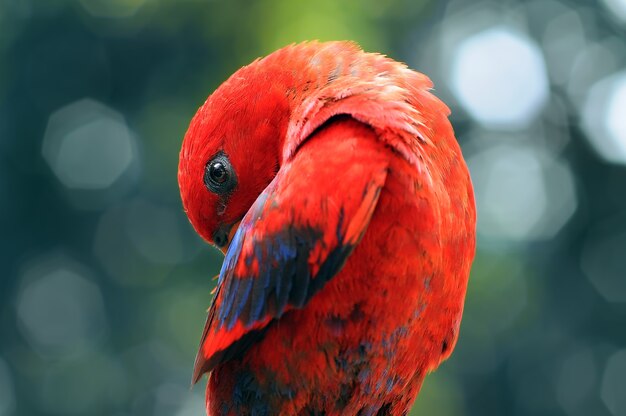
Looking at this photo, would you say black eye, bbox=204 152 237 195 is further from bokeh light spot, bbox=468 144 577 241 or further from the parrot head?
bokeh light spot, bbox=468 144 577 241

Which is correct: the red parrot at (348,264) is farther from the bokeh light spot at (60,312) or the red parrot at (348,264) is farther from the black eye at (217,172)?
the bokeh light spot at (60,312)

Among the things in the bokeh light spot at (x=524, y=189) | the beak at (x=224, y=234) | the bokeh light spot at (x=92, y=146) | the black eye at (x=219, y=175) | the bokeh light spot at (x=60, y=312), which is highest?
the black eye at (x=219, y=175)

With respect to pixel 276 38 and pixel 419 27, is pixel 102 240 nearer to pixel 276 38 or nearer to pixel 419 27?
pixel 276 38

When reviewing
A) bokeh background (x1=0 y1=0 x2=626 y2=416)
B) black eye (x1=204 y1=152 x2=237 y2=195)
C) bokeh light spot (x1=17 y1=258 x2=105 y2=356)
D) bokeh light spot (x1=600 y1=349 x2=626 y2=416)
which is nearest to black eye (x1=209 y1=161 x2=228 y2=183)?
black eye (x1=204 y1=152 x2=237 y2=195)

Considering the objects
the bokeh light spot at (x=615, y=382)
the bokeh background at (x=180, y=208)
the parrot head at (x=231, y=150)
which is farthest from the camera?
the bokeh light spot at (x=615, y=382)

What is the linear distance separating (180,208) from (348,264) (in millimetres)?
6627

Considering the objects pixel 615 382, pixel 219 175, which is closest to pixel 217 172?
pixel 219 175

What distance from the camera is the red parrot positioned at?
1.73 m

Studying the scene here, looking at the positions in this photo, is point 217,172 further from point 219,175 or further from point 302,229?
point 302,229

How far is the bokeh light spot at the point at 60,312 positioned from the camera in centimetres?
872

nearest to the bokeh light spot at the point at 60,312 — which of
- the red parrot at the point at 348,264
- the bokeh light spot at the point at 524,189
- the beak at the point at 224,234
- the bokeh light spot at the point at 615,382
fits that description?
the bokeh light spot at the point at 524,189

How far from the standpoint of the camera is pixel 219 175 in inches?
86.5

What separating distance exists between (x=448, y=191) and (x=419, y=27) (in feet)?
24.8

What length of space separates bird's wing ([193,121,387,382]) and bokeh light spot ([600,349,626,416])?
9168 mm
